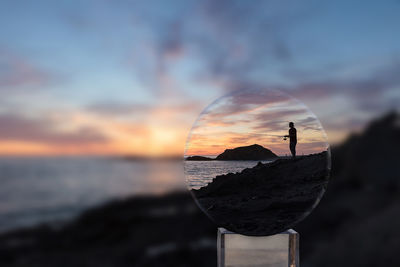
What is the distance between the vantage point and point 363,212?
1148 cm

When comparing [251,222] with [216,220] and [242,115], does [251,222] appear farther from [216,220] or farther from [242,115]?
[242,115]

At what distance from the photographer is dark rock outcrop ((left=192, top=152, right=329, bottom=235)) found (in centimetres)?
220

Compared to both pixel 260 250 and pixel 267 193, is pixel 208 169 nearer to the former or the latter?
pixel 267 193

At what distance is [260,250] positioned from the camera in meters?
2.64

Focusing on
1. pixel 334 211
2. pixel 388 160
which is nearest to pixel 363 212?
pixel 334 211

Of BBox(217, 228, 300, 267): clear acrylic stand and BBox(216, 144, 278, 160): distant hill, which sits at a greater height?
BBox(216, 144, 278, 160): distant hill

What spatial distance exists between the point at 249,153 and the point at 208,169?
1.06ft

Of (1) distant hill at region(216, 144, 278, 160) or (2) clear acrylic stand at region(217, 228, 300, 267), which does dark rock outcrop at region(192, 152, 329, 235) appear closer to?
(1) distant hill at region(216, 144, 278, 160)

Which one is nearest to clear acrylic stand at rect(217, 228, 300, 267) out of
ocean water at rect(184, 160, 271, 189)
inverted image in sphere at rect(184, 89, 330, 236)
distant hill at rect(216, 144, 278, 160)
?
inverted image in sphere at rect(184, 89, 330, 236)

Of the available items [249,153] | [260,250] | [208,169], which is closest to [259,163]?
[249,153]

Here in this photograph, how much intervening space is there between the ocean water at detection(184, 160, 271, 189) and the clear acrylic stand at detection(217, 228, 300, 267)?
65 centimetres

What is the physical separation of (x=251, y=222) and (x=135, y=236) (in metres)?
11.7

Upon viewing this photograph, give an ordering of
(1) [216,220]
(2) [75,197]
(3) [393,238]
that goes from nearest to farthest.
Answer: (1) [216,220] → (3) [393,238] → (2) [75,197]

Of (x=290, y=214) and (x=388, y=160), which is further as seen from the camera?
(x=388, y=160)
